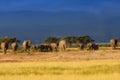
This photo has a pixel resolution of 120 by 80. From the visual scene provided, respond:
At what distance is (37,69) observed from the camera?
1241 inches

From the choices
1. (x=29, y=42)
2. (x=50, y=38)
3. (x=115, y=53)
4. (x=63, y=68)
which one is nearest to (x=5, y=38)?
(x=50, y=38)

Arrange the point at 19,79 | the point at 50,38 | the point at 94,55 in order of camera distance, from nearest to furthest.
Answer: the point at 19,79, the point at 94,55, the point at 50,38

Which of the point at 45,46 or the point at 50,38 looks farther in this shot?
the point at 50,38

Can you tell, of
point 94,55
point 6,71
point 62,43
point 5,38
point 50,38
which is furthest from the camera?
point 50,38

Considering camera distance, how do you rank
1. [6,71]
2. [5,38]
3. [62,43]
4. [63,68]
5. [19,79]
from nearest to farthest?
[19,79], [6,71], [63,68], [62,43], [5,38]

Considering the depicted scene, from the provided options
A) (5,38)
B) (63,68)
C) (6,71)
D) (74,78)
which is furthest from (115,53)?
(5,38)

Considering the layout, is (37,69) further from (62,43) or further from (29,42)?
(29,42)

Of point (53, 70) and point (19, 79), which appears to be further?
point (53, 70)

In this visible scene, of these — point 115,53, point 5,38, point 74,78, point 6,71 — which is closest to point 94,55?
point 115,53

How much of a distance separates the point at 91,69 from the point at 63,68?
93.7 inches

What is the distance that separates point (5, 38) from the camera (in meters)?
116

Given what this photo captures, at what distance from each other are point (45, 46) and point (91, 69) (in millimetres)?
49468

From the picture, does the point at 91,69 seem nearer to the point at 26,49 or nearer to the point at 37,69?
the point at 37,69

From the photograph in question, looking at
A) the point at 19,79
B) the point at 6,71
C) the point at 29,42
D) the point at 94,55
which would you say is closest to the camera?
the point at 19,79
